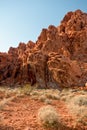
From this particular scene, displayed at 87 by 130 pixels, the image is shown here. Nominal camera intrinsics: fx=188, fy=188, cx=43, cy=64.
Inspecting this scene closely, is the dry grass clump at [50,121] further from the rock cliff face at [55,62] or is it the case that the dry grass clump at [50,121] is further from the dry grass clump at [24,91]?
the rock cliff face at [55,62]

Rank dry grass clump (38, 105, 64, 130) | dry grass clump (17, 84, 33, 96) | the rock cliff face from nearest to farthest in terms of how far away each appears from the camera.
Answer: dry grass clump (38, 105, 64, 130) → dry grass clump (17, 84, 33, 96) → the rock cliff face

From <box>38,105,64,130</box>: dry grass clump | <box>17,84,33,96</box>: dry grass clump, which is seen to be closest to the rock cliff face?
<box>17,84,33,96</box>: dry grass clump

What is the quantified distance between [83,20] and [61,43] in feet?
50.9

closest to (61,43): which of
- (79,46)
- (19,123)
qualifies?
(79,46)

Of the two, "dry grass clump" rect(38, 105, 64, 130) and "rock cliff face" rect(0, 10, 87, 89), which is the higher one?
"rock cliff face" rect(0, 10, 87, 89)

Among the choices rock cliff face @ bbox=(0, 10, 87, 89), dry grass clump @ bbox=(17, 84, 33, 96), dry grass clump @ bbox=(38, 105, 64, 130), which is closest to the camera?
dry grass clump @ bbox=(38, 105, 64, 130)

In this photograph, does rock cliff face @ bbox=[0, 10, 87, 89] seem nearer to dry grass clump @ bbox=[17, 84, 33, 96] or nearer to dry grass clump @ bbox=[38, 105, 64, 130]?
dry grass clump @ bbox=[17, 84, 33, 96]

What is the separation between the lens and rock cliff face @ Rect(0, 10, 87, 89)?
138 ft

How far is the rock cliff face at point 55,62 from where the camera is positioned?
42094 mm

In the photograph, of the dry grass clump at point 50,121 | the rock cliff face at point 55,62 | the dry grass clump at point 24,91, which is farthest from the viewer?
the rock cliff face at point 55,62

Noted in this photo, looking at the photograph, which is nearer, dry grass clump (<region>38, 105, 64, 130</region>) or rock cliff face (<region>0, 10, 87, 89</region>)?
dry grass clump (<region>38, 105, 64, 130</region>)

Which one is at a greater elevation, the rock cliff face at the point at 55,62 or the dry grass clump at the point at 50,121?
the rock cliff face at the point at 55,62

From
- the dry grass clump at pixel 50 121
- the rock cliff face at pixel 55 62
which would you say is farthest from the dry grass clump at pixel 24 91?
the rock cliff face at pixel 55 62

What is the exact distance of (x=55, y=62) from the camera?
4359 centimetres
